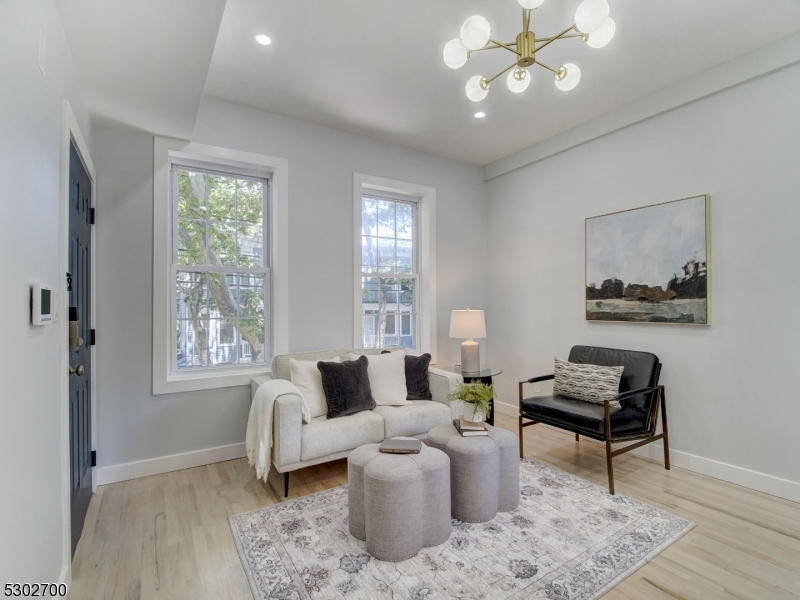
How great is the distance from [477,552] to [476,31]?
2.49 meters

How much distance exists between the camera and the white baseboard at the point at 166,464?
9.20 ft

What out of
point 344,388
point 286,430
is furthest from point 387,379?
point 286,430

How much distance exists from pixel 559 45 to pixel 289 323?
290 centimetres

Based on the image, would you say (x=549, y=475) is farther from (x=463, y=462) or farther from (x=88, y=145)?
(x=88, y=145)

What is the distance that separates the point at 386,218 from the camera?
4262 millimetres

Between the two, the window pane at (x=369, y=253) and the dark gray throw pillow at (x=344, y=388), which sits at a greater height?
the window pane at (x=369, y=253)

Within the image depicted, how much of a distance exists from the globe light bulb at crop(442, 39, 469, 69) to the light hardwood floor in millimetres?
2600

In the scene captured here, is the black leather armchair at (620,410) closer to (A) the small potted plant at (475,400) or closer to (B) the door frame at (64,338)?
(A) the small potted plant at (475,400)

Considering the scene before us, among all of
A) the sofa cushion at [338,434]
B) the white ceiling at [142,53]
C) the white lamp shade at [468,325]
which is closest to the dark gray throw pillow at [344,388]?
the sofa cushion at [338,434]

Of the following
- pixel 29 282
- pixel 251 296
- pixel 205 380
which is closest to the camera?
pixel 29 282

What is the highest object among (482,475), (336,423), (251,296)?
(251,296)

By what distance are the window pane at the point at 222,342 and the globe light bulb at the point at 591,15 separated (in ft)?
10.3

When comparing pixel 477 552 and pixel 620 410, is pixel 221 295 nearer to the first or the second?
pixel 477 552

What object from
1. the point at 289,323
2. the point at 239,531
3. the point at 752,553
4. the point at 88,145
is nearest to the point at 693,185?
the point at 752,553
